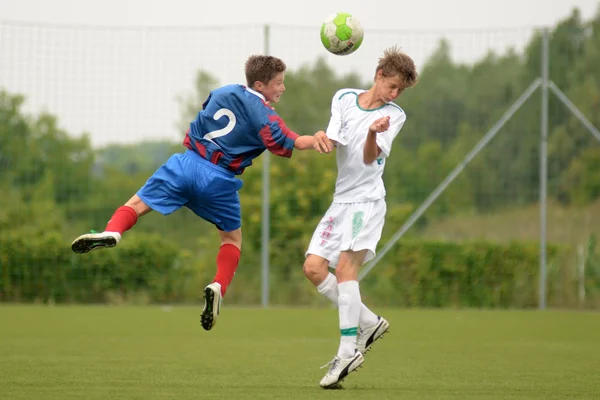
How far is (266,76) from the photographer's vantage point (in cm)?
655

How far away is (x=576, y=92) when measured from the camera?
15.6 m

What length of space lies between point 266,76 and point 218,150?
55cm

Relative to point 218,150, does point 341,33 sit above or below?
above

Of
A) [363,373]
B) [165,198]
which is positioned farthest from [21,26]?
[363,373]

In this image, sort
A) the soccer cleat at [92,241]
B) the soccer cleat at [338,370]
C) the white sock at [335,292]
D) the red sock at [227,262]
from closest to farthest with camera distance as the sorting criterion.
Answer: the soccer cleat at [338,370]
the soccer cleat at [92,241]
the white sock at [335,292]
the red sock at [227,262]

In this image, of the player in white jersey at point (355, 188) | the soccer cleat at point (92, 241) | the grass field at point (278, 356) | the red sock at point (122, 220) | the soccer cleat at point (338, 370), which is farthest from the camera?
the red sock at point (122, 220)

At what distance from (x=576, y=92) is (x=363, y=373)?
1016cm

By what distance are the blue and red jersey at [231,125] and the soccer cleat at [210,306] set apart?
0.77 m

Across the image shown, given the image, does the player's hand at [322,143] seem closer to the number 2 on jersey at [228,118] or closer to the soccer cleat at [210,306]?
the number 2 on jersey at [228,118]

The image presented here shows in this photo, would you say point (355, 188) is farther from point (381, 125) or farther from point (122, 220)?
point (122, 220)

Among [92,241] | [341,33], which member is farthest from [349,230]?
[92,241]

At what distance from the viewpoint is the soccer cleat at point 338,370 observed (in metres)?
5.70

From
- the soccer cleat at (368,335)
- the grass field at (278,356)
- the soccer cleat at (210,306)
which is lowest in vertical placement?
the grass field at (278,356)

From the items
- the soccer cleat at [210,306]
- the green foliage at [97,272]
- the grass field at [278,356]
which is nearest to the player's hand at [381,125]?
the grass field at [278,356]
